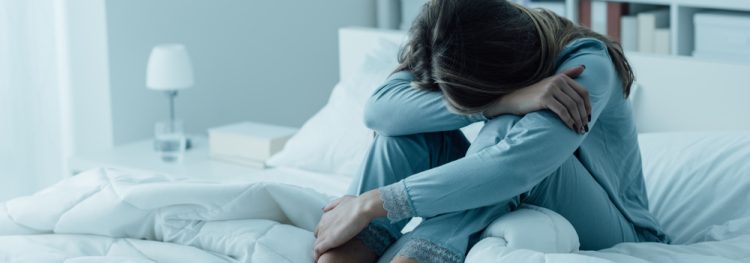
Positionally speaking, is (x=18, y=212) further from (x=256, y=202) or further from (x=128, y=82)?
(x=128, y=82)

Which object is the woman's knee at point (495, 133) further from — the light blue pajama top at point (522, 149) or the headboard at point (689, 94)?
the headboard at point (689, 94)

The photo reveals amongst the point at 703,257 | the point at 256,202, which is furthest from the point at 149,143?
the point at 703,257

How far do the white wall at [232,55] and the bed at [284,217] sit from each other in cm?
102

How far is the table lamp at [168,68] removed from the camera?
9.61ft

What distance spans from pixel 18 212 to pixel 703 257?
109cm

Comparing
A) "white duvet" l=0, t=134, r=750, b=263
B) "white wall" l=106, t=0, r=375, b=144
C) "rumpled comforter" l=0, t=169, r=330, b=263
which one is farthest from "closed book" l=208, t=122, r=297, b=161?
"rumpled comforter" l=0, t=169, r=330, b=263

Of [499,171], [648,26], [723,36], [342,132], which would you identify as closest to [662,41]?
[648,26]

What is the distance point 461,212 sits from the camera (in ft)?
5.41

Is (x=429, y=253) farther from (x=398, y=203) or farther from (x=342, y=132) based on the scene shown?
(x=342, y=132)

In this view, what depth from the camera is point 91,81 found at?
312cm

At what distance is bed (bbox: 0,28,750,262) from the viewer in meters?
1.60

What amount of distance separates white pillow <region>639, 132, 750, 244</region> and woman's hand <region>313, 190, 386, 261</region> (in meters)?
0.59

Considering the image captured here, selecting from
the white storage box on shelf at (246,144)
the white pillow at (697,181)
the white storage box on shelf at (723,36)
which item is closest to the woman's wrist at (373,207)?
the white pillow at (697,181)

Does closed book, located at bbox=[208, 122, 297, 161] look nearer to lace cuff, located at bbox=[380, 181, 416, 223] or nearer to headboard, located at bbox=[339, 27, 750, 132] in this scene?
headboard, located at bbox=[339, 27, 750, 132]
